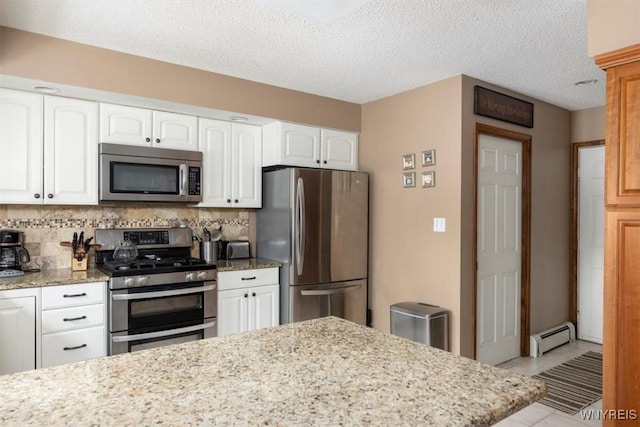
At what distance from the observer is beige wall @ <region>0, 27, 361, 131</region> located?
2.56 metres

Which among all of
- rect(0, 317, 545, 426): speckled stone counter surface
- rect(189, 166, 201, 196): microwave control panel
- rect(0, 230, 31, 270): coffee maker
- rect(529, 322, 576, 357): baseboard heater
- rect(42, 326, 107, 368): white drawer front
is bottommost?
rect(529, 322, 576, 357): baseboard heater

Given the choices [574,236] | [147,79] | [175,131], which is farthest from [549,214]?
[147,79]

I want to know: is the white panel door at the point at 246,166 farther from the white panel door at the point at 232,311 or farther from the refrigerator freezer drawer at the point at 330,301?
the refrigerator freezer drawer at the point at 330,301

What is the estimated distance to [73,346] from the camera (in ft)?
8.89

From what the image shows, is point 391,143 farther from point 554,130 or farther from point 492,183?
point 554,130

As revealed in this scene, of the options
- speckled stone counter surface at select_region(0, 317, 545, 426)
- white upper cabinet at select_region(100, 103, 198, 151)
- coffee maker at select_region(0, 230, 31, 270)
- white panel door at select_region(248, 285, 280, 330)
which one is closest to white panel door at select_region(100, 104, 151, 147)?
white upper cabinet at select_region(100, 103, 198, 151)

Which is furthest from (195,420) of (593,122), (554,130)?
(593,122)

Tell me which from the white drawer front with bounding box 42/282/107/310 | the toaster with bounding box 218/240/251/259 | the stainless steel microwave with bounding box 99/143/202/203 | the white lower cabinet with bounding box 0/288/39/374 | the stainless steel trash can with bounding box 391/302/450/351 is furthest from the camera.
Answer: the toaster with bounding box 218/240/251/259

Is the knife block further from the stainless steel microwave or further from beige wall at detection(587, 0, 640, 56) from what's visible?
beige wall at detection(587, 0, 640, 56)

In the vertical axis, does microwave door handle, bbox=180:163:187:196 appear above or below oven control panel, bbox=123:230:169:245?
above

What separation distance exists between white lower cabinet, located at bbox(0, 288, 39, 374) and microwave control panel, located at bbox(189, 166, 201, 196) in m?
1.27

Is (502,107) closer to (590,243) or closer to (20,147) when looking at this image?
(590,243)

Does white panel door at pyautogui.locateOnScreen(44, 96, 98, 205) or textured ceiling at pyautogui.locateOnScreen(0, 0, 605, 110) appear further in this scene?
white panel door at pyautogui.locateOnScreen(44, 96, 98, 205)

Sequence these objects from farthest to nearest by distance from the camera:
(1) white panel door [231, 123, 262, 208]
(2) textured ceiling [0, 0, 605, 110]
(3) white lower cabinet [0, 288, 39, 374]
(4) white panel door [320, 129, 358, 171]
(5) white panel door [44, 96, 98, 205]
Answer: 1. (4) white panel door [320, 129, 358, 171]
2. (1) white panel door [231, 123, 262, 208]
3. (5) white panel door [44, 96, 98, 205]
4. (3) white lower cabinet [0, 288, 39, 374]
5. (2) textured ceiling [0, 0, 605, 110]
